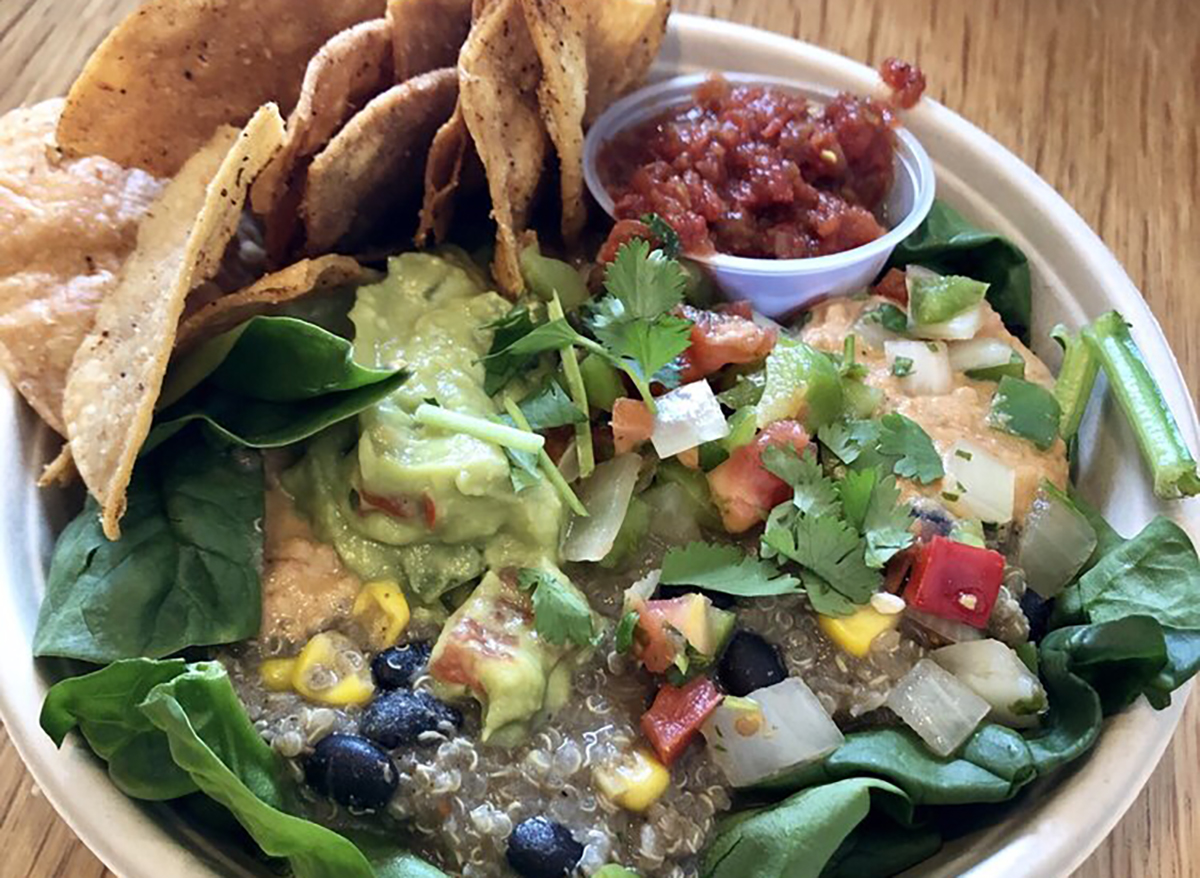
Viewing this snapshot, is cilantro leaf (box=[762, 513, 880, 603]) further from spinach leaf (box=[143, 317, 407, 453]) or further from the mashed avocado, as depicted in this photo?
spinach leaf (box=[143, 317, 407, 453])

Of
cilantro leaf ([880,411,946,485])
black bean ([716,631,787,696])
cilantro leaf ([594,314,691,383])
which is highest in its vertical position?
cilantro leaf ([594,314,691,383])

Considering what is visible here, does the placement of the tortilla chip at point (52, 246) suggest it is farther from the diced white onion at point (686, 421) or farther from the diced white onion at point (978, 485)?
the diced white onion at point (978, 485)

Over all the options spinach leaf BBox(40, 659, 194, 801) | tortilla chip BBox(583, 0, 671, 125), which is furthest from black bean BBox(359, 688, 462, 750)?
tortilla chip BBox(583, 0, 671, 125)

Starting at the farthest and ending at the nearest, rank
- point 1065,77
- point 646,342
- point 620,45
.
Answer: point 1065,77
point 620,45
point 646,342

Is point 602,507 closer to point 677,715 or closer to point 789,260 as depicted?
point 677,715

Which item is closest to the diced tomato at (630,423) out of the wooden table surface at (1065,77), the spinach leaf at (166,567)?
the spinach leaf at (166,567)

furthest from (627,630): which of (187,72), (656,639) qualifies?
(187,72)
